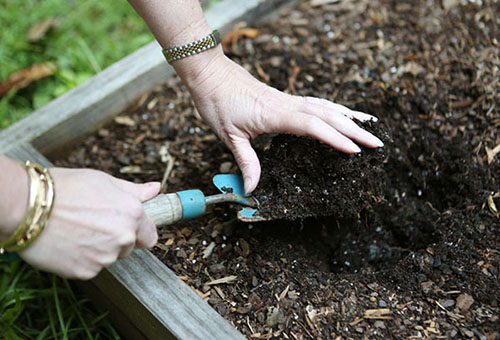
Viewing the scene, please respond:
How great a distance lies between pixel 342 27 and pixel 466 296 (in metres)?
1.69

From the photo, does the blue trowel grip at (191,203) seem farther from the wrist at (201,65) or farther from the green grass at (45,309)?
A: the green grass at (45,309)

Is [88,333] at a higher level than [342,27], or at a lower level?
lower

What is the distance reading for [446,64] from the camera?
241cm

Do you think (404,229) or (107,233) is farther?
(404,229)

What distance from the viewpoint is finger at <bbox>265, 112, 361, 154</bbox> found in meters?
1.63

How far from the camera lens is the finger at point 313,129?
64.1 inches

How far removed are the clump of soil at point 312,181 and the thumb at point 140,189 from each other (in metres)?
0.39

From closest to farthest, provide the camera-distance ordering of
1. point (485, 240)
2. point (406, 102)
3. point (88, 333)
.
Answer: point (485, 240)
point (88, 333)
point (406, 102)

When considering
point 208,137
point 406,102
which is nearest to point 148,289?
point 208,137

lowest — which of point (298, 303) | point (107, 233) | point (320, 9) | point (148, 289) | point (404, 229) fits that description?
point (404, 229)

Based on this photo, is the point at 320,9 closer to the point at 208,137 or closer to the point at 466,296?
the point at 208,137

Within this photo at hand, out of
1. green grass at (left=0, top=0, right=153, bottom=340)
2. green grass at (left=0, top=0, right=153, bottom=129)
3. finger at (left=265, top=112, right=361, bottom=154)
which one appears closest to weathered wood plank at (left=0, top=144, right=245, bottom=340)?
green grass at (left=0, top=0, right=153, bottom=340)

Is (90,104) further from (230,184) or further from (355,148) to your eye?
(355,148)

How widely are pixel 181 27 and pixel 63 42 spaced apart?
1.66 meters
